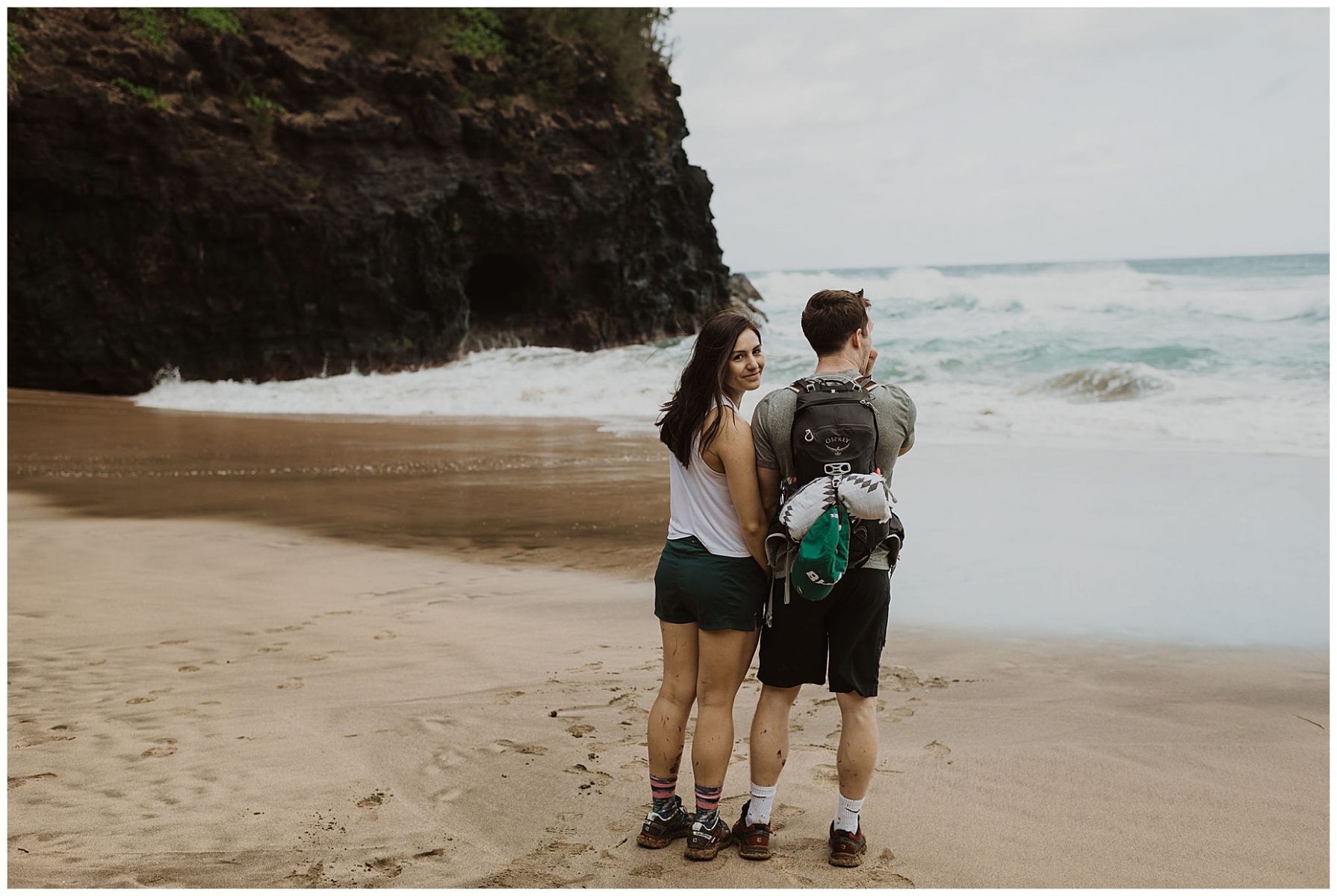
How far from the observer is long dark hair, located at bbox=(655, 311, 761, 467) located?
2918 millimetres

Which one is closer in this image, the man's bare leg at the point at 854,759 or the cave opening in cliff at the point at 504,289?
the man's bare leg at the point at 854,759

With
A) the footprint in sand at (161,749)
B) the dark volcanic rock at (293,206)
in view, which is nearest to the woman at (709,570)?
the footprint in sand at (161,749)

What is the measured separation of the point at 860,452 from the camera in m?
2.82

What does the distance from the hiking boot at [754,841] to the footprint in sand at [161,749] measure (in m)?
2.01

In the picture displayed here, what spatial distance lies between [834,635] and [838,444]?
0.54 m

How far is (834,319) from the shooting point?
2.93 m

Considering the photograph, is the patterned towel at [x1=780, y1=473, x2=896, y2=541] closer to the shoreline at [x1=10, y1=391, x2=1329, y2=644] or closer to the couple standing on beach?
the couple standing on beach

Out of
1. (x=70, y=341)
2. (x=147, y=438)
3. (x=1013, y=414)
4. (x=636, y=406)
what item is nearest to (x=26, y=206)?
(x=70, y=341)

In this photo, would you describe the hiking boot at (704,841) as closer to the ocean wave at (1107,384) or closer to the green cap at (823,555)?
the green cap at (823,555)

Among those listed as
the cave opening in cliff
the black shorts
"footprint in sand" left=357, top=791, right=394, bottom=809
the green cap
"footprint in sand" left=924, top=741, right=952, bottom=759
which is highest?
the cave opening in cliff

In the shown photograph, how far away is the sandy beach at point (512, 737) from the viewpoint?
2.92 metres

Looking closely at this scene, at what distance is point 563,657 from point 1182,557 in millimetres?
3997

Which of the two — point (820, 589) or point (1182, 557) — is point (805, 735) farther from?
point (1182, 557)

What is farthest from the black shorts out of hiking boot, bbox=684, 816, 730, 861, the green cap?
hiking boot, bbox=684, 816, 730, 861
